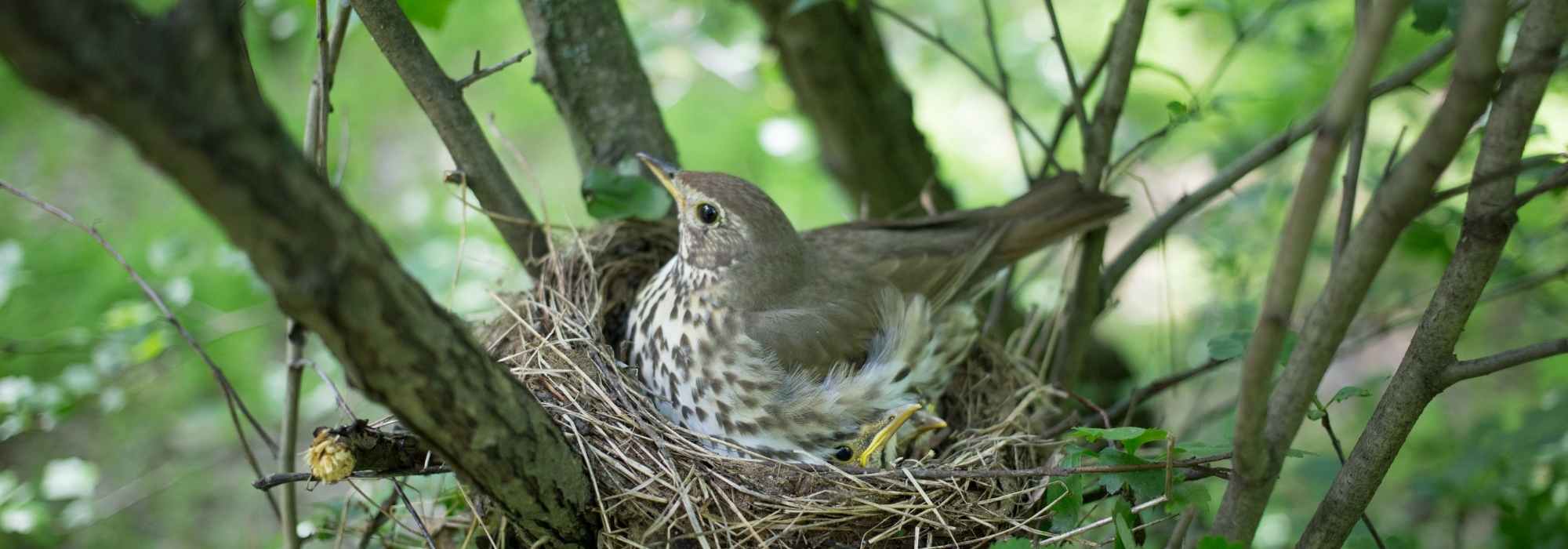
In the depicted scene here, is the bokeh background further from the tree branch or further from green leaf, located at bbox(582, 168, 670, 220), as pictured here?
green leaf, located at bbox(582, 168, 670, 220)

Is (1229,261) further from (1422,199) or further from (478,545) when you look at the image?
(478,545)

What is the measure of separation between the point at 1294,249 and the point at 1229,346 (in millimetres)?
1058

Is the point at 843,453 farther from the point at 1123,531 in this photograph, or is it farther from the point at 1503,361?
the point at 1503,361

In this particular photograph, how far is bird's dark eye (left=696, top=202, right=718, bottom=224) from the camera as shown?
9.64 ft

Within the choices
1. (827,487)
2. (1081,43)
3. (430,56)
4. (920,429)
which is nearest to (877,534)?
(827,487)

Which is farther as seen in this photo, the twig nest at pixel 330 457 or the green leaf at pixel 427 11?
the green leaf at pixel 427 11

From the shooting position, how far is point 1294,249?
1.32 metres

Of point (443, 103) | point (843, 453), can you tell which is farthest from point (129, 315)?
point (843, 453)

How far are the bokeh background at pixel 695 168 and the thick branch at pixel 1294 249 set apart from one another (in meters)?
1.56

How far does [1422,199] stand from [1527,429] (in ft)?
6.80

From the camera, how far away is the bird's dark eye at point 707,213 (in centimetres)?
294

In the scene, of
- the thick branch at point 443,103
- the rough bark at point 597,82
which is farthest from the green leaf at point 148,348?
the rough bark at point 597,82

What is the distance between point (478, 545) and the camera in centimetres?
237

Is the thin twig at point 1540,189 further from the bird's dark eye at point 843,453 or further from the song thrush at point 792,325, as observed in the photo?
the bird's dark eye at point 843,453
